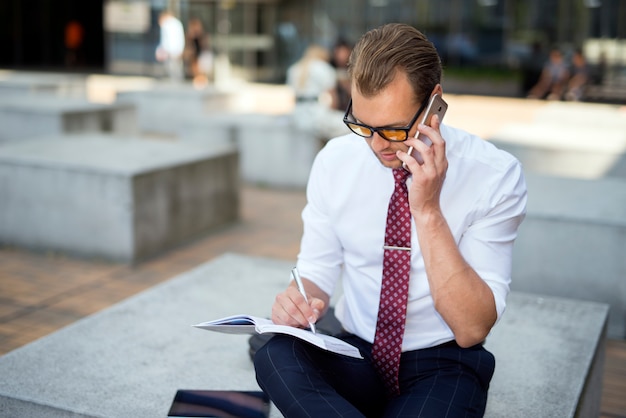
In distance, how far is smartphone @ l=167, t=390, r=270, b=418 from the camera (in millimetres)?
2592

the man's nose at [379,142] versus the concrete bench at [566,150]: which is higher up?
the man's nose at [379,142]

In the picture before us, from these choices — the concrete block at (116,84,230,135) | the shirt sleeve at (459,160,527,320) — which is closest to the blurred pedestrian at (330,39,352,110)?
the concrete block at (116,84,230,135)

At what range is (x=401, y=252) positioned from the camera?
2.48 metres

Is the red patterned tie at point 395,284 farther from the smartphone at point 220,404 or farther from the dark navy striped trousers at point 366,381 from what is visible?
the smartphone at point 220,404

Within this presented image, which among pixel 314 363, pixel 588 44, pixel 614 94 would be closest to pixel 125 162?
pixel 314 363

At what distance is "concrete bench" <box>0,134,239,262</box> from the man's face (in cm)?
381

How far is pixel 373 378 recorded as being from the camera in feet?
8.20

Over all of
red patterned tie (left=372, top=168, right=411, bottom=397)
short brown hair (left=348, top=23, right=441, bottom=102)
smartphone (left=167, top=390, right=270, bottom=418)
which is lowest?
smartphone (left=167, top=390, right=270, bottom=418)

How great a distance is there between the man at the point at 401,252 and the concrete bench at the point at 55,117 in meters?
7.47

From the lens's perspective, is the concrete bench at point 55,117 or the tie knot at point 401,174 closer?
the tie knot at point 401,174

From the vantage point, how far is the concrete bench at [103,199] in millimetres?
5930

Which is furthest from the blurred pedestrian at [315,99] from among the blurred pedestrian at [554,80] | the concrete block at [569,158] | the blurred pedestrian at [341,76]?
the blurred pedestrian at [554,80]

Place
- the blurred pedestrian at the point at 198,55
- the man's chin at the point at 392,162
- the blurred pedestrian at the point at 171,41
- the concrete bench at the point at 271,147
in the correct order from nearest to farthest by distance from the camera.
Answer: the man's chin at the point at 392,162 → the concrete bench at the point at 271,147 → the blurred pedestrian at the point at 171,41 → the blurred pedestrian at the point at 198,55

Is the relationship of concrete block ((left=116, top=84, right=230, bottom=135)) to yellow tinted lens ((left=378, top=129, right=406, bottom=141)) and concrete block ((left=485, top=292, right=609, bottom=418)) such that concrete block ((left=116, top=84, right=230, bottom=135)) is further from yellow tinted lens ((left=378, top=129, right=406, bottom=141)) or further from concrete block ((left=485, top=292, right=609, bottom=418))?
yellow tinted lens ((left=378, top=129, right=406, bottom=141))
